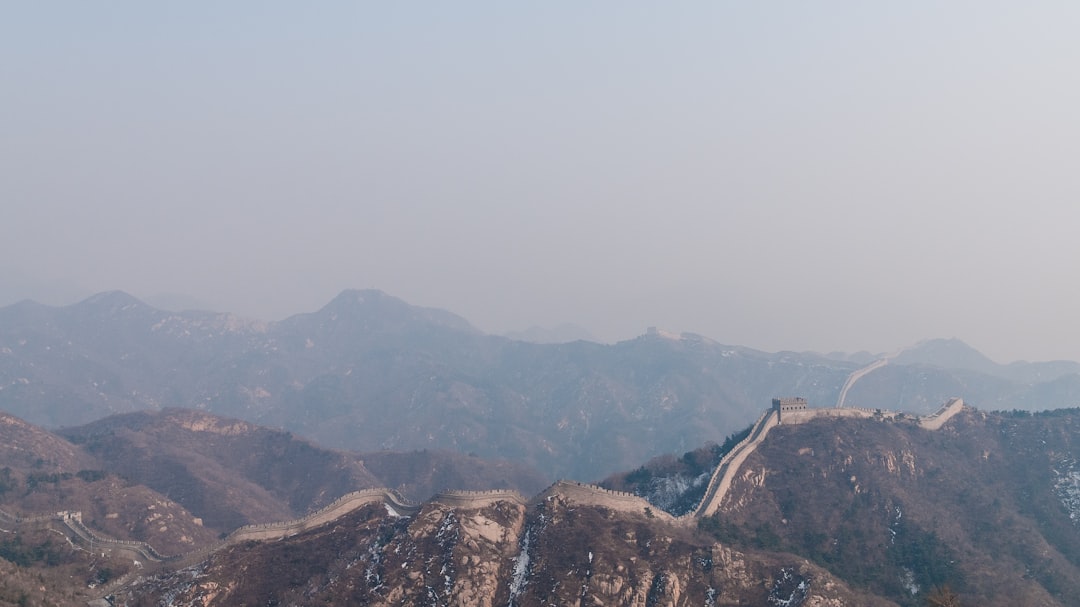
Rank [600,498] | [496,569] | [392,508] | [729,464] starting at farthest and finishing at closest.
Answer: [729,464] → [392,508] → [600,498] → [496,569]

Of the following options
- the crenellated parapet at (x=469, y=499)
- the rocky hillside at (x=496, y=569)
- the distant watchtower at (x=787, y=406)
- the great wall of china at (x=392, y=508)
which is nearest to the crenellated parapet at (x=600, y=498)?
the great wall of china at (x=392, y=508)

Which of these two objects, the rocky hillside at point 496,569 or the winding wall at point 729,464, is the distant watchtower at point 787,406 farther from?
the rocky hillside at point 496,569

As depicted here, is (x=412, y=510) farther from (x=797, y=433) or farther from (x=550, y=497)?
(x=797, y=433)

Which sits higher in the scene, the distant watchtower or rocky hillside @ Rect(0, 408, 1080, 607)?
the distant watchtower

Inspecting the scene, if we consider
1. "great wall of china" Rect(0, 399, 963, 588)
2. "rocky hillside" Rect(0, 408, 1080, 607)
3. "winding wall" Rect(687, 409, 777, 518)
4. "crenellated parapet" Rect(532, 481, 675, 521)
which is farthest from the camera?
"winding wall" Rect(687, 409, 777, 518)

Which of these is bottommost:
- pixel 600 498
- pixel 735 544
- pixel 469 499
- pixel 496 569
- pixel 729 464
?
pixel 496 569

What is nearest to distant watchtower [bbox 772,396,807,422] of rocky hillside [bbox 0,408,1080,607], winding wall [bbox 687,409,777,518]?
winding wall [bbox 687,409,777,518]

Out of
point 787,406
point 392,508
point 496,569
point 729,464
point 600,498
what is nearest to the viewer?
point 496,569

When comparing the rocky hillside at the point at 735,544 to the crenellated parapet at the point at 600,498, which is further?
the crenellated parapet at the point at 600,498

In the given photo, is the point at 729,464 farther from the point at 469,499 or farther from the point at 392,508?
the point at 392,508

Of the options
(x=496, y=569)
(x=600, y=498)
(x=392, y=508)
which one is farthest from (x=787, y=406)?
(x=496, y=569)

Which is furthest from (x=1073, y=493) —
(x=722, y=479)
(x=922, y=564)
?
(x=722, y=479)

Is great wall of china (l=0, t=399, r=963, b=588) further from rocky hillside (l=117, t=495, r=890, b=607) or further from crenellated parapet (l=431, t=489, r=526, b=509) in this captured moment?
rocky hillside (l=117, t=495, r=890, b=607)
